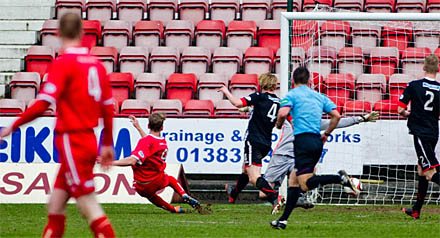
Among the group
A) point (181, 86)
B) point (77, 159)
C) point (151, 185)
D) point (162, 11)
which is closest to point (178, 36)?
point (162, 11)

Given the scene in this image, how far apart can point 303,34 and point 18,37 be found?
7.67 m

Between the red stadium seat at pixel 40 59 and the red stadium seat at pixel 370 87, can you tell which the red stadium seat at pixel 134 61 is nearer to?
the red stadium seat at pixel 40 59

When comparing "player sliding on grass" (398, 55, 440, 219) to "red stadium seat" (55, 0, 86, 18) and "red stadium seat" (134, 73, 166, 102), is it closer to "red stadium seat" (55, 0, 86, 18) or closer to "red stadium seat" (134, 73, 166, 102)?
"red stadium seat" (134, 73, 166, 102)

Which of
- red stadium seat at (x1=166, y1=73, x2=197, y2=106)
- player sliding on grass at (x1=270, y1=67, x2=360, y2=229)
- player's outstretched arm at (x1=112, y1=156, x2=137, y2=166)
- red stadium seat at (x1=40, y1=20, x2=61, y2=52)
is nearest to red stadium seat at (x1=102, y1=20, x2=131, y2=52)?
red stadium seat at (x1=40, y1=20, x2=61, y2=52)

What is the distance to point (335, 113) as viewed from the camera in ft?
26.8

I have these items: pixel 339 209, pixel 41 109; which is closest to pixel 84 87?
pixel 41 109

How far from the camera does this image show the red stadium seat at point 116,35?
16.7 meters

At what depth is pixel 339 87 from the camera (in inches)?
532

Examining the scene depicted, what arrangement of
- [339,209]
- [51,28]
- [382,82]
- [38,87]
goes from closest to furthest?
[339,209]
[382,82]
[38,87]
[51,28]

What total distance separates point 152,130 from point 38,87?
6337 millimetres

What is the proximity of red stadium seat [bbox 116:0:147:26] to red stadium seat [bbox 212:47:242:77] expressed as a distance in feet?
9.34

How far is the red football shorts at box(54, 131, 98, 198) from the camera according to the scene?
5062mm

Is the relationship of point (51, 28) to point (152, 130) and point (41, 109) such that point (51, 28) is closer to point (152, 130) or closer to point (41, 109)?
point (152, 130)

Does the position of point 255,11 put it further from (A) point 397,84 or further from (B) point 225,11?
(A) point 397,84
